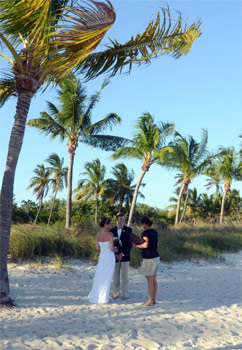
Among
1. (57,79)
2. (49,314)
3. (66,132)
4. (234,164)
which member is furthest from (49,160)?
(49,314)

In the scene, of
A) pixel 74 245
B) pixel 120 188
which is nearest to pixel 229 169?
pixel 120 188

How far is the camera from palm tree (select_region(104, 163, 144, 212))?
133 ft

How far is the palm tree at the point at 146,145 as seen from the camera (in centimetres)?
2261

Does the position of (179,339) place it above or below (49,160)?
below

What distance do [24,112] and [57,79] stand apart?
5.31 ft

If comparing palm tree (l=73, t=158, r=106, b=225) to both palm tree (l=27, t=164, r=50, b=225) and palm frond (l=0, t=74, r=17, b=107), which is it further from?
palm frond (l=0, t=74, r=17, b=107)

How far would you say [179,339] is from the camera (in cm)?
568

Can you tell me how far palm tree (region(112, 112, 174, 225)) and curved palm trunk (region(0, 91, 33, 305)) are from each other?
15.3 metres

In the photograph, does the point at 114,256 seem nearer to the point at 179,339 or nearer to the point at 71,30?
the point at 179,339

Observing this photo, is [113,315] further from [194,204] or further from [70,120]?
[194,204]

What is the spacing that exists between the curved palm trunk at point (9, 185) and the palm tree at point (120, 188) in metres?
32.3

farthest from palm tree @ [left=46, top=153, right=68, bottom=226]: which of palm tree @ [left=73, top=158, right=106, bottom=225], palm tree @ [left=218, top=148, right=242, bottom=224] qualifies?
palm tree @ [left=218, top=148, right=242, bottom=224]

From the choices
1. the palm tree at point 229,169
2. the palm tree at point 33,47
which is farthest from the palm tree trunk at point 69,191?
the palm tree at point 229,169

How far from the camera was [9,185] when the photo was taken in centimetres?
714
